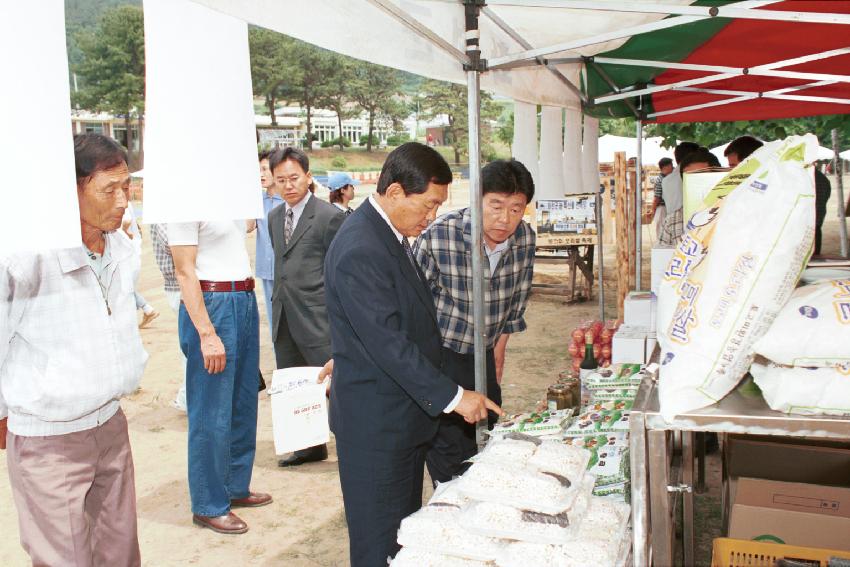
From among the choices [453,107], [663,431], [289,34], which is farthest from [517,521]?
[453,107]

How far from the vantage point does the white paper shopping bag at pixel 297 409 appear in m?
3.93

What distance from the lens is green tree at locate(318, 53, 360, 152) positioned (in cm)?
6359

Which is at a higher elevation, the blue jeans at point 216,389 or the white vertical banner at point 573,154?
the white vertical banner at point 573,154

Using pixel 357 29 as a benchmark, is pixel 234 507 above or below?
below

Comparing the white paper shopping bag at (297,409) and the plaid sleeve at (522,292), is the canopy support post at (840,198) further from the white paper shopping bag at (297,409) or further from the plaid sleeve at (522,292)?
the white paper shopping bag at (297,409)

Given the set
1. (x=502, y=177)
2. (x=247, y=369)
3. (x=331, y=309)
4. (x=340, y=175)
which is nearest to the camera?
(x=331, y=309)

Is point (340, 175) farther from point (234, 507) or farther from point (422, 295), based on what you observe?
point (422, 295)

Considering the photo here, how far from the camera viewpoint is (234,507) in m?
4.25

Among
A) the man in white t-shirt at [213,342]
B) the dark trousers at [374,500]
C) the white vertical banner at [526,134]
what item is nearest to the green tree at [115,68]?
the white vertical banner at [526,134]

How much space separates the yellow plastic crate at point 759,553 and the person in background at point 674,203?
122 cm

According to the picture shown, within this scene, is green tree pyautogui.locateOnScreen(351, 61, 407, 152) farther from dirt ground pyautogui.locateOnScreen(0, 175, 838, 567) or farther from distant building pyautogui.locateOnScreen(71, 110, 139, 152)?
dirt ground pyautogui.locateOnScreen(0, 175, 838, 567)

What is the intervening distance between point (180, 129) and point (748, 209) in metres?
1.30

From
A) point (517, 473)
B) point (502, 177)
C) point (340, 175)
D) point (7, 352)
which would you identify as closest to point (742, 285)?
point (517, 473)

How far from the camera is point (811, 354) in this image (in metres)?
1.44
